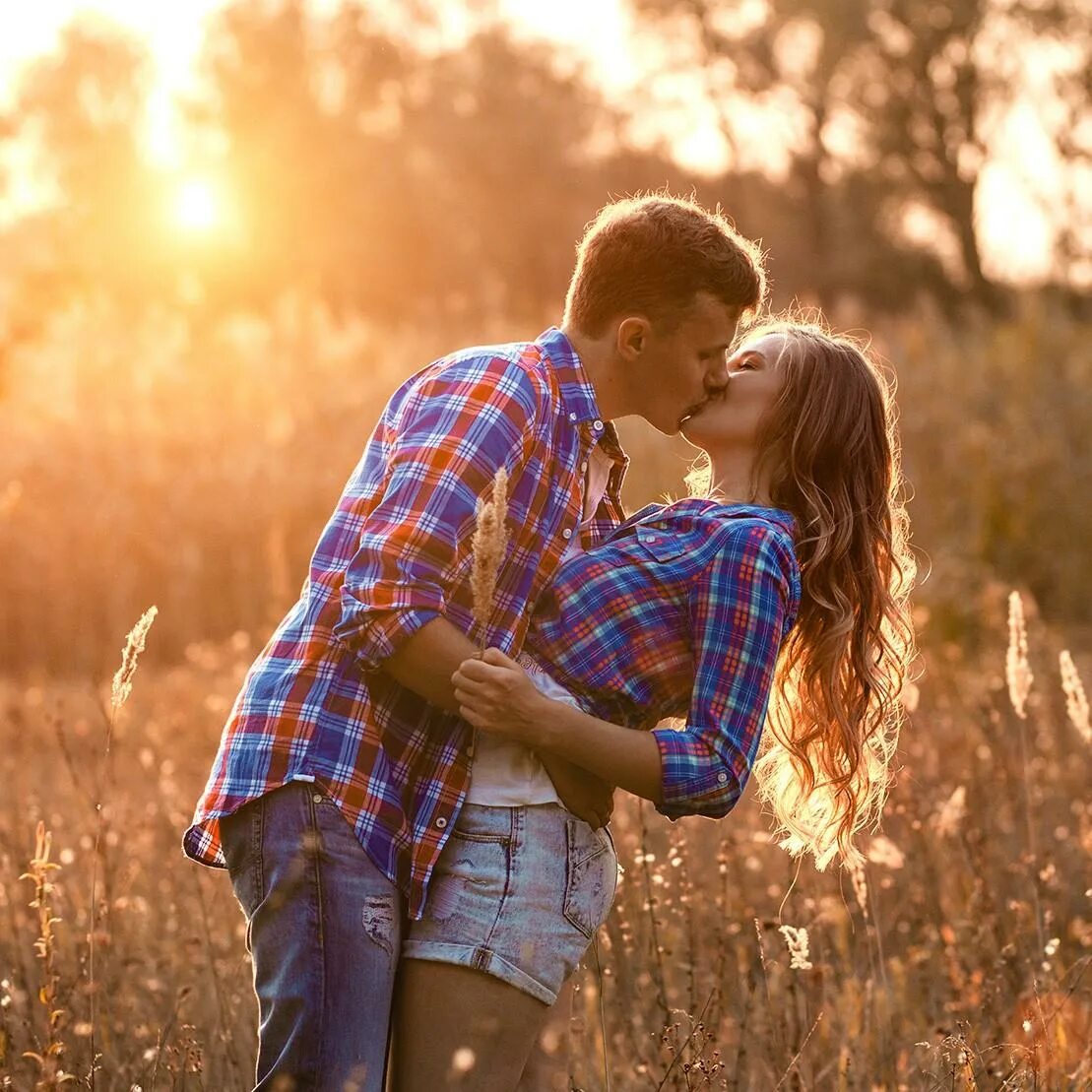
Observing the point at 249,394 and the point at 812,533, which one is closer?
the point at 812,533

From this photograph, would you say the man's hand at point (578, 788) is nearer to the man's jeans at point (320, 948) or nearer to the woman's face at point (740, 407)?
the man's jeans at point (320, 948)

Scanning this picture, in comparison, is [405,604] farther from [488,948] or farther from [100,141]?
[100,141]

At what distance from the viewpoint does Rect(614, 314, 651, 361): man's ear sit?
241 centimetres

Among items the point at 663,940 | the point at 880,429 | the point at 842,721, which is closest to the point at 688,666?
the point at 842,721

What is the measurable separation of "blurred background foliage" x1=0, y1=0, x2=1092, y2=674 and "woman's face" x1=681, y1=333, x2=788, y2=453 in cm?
243

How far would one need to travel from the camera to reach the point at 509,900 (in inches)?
86.5

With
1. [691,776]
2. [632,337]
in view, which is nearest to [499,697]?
[691,776]

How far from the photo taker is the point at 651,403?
2498 millimetres

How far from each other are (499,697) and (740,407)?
0.80 m

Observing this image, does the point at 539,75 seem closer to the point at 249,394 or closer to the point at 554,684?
the point at 249,394

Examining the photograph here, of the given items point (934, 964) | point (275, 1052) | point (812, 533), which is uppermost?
point (812, 533)

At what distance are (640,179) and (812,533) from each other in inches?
1103

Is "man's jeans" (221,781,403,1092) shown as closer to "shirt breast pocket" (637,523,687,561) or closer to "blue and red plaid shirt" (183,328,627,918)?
"blue and red plaid shirt" (183,328,627,918)

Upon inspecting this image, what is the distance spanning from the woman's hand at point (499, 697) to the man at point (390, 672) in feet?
0.20
